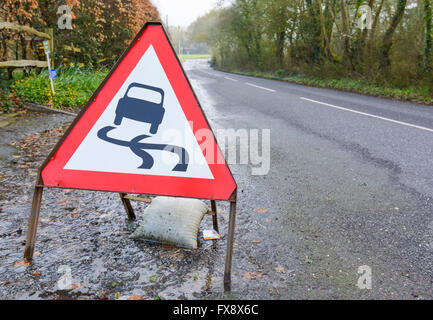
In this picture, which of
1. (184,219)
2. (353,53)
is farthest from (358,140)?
(353,53)

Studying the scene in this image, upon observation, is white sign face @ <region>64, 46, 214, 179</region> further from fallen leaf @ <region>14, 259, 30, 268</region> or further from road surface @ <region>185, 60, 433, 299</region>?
road surface @ <region>185, 60, 433, 299</region>

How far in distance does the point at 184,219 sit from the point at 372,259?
4.71 ft

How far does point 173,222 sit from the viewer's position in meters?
2.51

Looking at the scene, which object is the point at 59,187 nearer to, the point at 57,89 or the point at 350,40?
the point at 57,89

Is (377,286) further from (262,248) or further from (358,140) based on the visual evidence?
(358,140)

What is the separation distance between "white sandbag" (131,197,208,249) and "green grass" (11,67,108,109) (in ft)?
21.7

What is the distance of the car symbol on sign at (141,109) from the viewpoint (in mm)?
2061

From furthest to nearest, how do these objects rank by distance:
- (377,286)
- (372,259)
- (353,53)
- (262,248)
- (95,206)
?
(353,53)
(95,206)
(262,248)
(372,259)
(377,286)

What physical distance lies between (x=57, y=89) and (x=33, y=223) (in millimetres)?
7178

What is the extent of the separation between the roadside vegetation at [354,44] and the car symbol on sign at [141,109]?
431 inches

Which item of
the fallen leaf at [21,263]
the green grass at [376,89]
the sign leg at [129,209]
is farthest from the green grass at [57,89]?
the green grass at [376,89]

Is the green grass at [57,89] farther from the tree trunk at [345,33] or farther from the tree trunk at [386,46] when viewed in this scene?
the tree trunk at [345,33]

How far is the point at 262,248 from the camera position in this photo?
248 centimetres

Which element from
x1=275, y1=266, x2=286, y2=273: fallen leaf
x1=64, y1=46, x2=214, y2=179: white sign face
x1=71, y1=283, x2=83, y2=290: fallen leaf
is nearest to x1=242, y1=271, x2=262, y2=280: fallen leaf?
x1=275, y1=266, x2=286, y2=273: fallen leaf
